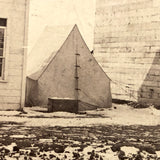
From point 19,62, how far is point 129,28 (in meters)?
5.82

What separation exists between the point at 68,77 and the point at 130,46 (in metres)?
3.68

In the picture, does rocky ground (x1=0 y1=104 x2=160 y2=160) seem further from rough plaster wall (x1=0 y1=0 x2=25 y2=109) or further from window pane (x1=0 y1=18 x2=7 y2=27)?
window pane (x1=0 y1=18 x2=7 y2=27)

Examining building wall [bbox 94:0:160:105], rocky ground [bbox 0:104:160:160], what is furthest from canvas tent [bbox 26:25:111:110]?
rocky ground [bbox 0:104:160:160]

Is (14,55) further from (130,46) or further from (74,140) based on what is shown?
(130,46)

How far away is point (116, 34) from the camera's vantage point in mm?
14625

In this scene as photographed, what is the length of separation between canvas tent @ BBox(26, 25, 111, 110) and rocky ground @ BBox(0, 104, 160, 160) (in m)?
2.37

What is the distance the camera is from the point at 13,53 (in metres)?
10.1

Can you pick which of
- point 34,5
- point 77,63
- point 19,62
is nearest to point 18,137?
point 19,62

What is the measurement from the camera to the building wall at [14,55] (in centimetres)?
998

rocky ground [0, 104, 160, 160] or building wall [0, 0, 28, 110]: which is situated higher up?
building wall [0, 0, 28, 110]

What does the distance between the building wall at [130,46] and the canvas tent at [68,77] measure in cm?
181

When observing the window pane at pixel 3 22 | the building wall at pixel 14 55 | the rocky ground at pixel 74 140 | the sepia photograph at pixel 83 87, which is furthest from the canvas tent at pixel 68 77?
the rocky ground at pixel 74 140

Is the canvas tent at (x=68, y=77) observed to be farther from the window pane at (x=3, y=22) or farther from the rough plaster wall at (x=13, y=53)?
the window pane at (x=3, y=22)

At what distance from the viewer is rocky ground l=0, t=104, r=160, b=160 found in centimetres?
518
